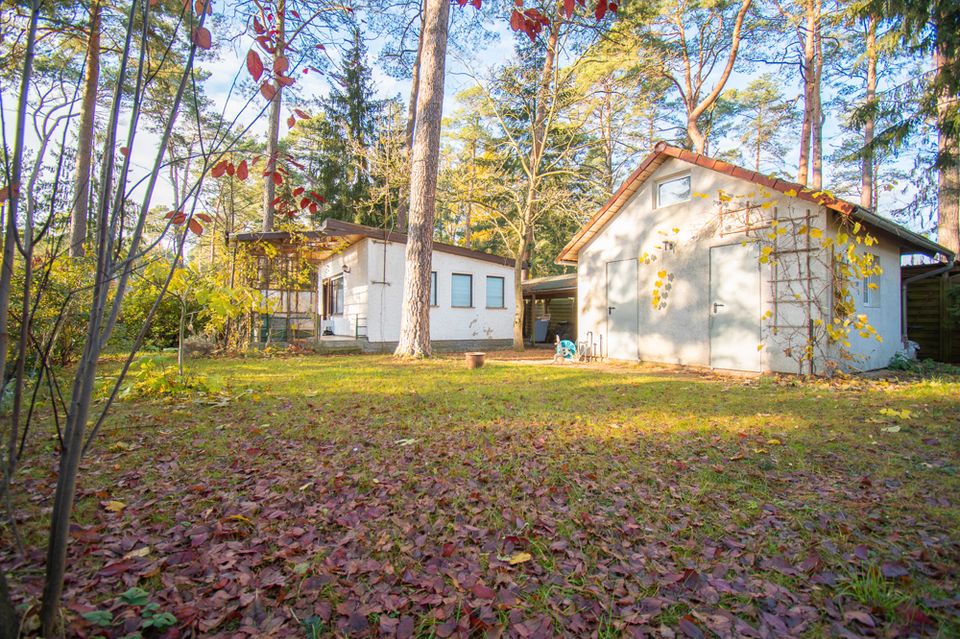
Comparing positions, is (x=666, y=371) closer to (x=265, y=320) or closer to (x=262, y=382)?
(x=262, y=382)

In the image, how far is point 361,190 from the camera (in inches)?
875

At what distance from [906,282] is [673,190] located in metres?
6.25

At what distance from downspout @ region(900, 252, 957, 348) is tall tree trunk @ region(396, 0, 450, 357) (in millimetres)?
10889

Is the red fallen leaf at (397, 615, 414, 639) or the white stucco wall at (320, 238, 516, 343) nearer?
the red fallen leaf at (397, 615, 414, 639)

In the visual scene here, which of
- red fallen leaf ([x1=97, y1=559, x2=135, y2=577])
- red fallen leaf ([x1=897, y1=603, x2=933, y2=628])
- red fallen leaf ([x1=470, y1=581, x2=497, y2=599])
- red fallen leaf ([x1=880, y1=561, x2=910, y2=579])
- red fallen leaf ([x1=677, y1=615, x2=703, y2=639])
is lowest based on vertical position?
red fallen leaf ([x1=677, y1=615, x2=703, y2=639])

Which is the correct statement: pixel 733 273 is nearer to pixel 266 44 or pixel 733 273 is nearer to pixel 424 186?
pixel 424 186

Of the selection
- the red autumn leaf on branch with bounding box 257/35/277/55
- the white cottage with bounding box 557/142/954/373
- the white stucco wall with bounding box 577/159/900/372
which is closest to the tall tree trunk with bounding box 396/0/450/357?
Result: the white cottage with bounding box 557/142/954/373

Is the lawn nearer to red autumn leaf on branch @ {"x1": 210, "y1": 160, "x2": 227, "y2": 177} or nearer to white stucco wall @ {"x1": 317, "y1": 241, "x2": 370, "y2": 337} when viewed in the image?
red autumn leaf on branch @ {"x1": 210, "y1": 160, "x2": 227, "y2": 177}

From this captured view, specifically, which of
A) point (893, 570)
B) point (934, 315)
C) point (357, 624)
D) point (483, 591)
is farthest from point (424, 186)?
point (934, 315)

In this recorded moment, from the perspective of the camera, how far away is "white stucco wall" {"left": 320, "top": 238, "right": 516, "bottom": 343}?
42.8 ft

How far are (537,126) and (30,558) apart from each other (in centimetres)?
1408

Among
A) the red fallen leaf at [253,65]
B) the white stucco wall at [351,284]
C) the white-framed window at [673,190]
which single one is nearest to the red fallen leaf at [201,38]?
the red fallen leaf at [253,65]

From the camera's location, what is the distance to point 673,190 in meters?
10.0

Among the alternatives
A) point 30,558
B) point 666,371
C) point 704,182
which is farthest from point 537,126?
point 30,558
